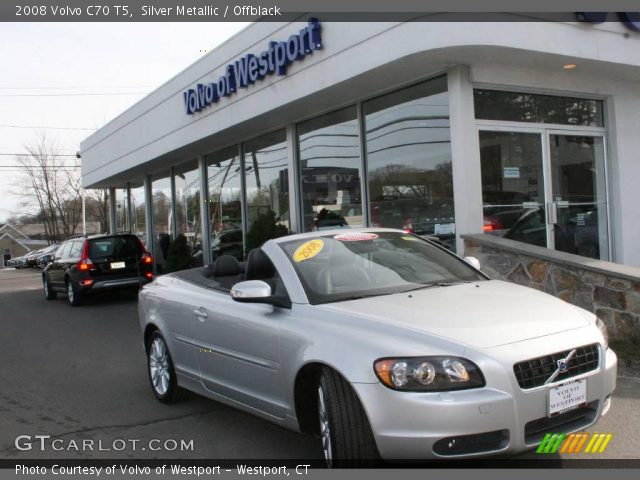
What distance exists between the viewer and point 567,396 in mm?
3391

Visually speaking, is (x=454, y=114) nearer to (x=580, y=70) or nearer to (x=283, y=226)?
(x=580, y=70)

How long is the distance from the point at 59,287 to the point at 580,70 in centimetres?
1233

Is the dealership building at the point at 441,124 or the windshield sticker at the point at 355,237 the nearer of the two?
the windshield sticker at the point at 355,237

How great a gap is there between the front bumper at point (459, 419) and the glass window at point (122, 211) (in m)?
23.5

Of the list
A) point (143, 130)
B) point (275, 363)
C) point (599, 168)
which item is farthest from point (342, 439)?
point (143, 130)

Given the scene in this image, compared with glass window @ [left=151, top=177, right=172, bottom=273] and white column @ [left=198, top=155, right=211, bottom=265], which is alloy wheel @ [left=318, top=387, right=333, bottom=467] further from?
glass window @ [left=151, top=177, right=172, bottom=273]

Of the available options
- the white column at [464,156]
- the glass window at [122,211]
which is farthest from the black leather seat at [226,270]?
the glass window at [122,211]

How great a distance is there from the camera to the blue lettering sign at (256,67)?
33.1ft

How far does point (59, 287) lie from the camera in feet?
49.4

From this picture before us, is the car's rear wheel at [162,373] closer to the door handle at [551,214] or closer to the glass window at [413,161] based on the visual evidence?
the glass window at [413,161]

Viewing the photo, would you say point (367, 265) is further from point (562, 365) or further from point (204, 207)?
point (204, 207)

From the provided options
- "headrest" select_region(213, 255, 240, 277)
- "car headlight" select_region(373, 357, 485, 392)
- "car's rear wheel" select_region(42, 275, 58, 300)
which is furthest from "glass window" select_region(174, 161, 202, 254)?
"car headlight" select_region(373, 357, 485, 392)

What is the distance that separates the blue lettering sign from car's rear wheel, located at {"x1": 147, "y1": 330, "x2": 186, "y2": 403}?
592 cm

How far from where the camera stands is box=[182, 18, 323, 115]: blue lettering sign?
33.1 ft
